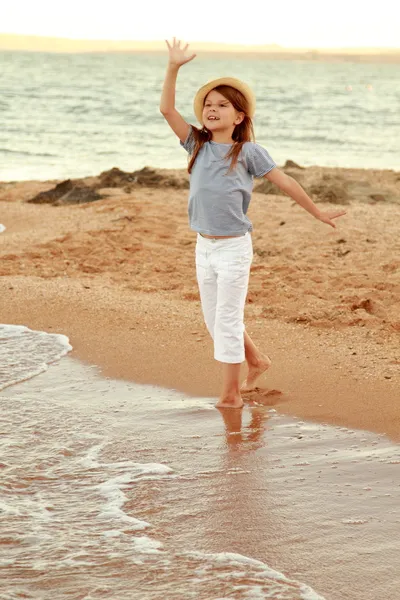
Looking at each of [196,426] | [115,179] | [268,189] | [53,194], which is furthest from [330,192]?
[196,426]

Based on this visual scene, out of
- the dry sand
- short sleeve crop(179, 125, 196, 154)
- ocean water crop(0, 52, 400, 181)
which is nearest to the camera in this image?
short sleeve crop(179, 125, 196, 154)

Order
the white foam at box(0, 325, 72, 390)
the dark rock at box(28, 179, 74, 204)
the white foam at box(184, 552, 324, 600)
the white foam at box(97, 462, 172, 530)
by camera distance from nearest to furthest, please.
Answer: the white foam at box(184, 552, 324, 600), the white foam at box(97, 462, 172, 530), the white foam at box(0, 325, 72, 390), the dark rock at box(28, 179, 74, 204)

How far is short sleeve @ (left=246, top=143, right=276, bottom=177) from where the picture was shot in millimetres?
4273

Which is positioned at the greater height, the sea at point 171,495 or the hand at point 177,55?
the hand at point 177,55

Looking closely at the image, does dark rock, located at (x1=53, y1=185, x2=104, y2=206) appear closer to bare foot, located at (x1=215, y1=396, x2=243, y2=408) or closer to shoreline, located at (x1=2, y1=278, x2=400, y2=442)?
shoreline, located at (x1=2, y1=278, x2=400, y2=442)

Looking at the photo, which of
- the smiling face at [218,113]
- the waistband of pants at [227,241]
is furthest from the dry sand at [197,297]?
the smiling face at [218,113]

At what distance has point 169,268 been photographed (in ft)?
25.3

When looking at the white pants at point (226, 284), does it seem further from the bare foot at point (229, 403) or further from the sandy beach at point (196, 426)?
the sandy beach at point (196, 426)

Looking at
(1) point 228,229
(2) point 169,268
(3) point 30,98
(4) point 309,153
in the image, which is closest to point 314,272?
(2) point 169,268

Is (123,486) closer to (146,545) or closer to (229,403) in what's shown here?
(146,545)

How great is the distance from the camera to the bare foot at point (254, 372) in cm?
476

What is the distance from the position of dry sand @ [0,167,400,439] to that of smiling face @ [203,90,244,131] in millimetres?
1403

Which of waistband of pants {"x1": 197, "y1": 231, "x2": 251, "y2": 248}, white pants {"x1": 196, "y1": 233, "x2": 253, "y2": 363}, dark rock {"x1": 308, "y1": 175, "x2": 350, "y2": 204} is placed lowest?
dark rock {"x1": 308, "y1": 175, "x2": 350, "y2": 204}

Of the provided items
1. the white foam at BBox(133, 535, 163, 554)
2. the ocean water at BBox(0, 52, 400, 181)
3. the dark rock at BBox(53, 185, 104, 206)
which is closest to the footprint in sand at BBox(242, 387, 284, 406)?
the white foam at BBox(133, 535, 163, 554)
